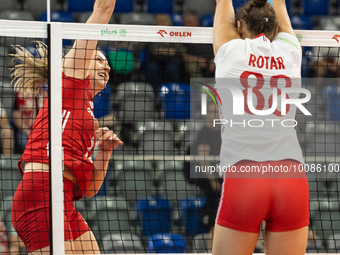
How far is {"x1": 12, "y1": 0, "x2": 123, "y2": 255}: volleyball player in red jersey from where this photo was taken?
2107 millimetres

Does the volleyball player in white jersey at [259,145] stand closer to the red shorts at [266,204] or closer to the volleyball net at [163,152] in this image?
the red shorts at [266,204]

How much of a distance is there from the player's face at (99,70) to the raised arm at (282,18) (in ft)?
4.40

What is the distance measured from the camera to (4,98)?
3.73 meters

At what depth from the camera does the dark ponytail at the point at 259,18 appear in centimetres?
146

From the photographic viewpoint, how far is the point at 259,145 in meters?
1.36

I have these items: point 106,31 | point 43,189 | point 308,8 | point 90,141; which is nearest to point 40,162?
point 43,189

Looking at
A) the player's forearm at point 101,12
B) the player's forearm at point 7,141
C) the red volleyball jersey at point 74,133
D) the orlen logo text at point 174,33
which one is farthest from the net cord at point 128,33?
the player's forearm at point 7,141

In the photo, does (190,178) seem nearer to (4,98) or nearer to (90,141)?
(90,141)

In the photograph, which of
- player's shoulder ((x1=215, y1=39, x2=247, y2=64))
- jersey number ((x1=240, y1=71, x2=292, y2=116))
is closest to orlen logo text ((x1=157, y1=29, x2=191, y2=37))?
player's shoulder ((x1=215, y1=39, x2=247, y2=64))

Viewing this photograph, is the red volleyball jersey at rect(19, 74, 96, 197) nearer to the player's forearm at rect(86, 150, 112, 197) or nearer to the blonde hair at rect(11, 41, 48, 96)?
the player's forearm at rect(86, 150, 112, 197)

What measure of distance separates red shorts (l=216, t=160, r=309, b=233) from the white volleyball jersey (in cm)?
8

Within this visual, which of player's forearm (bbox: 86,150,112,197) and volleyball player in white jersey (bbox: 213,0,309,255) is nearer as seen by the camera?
volleyball player in white jersey (bbox: 213,0,309,255)

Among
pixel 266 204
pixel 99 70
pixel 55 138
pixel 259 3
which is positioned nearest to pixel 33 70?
pixel 99 70

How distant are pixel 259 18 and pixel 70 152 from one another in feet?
4.96
